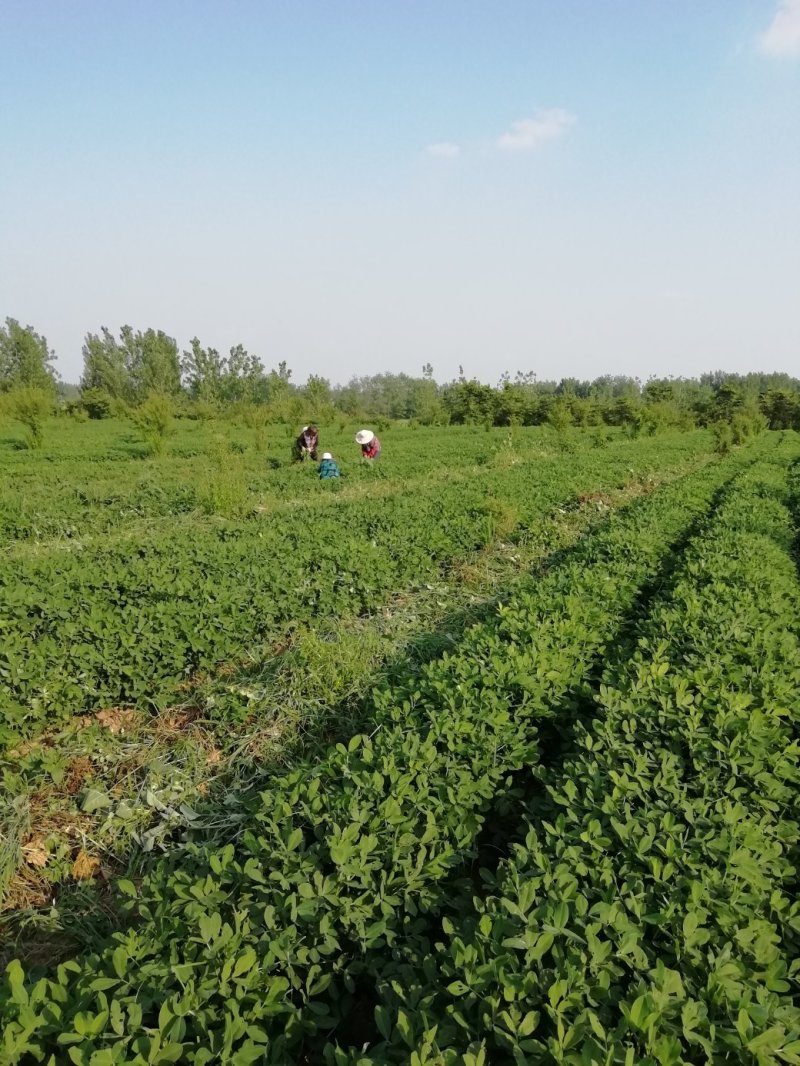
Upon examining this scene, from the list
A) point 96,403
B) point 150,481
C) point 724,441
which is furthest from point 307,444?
point 96,403

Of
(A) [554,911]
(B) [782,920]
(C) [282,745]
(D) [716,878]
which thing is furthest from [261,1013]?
(C) [282,745]

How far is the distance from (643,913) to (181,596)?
4585mm

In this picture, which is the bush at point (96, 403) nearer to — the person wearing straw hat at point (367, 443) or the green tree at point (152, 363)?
the green tree at point (152, 363)

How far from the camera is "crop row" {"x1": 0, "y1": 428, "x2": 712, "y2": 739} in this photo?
4.54 meters

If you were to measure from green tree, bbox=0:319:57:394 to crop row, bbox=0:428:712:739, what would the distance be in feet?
217

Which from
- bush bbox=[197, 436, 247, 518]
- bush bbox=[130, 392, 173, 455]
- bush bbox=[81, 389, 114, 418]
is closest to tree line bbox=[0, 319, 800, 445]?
bush bbox=[81, 389, 114, 418]

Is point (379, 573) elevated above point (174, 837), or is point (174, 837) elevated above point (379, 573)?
point (379, 573)

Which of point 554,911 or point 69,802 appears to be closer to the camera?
point 554,911

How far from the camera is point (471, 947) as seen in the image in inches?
68.4

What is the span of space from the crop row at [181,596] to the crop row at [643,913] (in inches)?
121

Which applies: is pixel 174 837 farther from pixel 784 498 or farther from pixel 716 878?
A: pixel 784 498

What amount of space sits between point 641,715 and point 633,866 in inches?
39.7

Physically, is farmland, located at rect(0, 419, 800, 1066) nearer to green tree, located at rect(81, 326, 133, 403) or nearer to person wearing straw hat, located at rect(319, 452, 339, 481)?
person wearing straw hat, located at rect(319, 452, 339, 481)

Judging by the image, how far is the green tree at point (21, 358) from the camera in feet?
204
